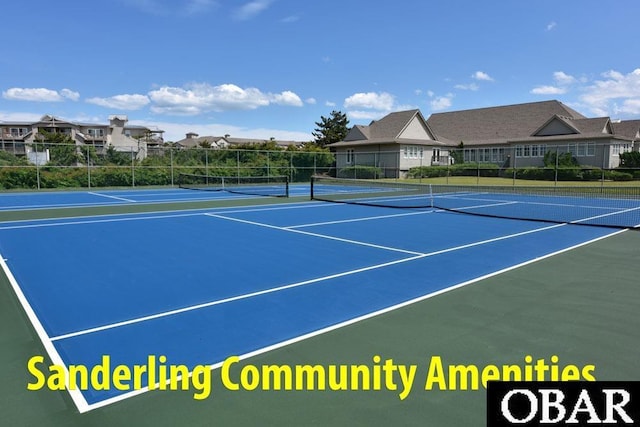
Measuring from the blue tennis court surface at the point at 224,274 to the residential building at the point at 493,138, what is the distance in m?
26.3

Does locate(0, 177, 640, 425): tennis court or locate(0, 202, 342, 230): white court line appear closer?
locate(0, 177, 640, 425): tennis court

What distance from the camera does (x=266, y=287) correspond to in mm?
5680

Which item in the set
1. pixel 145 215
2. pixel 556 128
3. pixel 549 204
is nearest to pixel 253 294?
pixel 145 215

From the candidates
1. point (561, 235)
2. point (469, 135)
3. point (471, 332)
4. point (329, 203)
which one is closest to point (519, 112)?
point (469, 135)

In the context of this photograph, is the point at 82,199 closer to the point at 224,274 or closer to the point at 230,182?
the point at 230,182

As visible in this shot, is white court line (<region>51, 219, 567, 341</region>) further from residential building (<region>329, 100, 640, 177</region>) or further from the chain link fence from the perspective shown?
residential building (<region>329, 100, 640, 177</region>)

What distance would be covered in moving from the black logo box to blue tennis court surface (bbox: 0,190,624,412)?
1.75m

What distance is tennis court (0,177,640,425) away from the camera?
3.76m

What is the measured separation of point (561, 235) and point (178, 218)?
9688 mm

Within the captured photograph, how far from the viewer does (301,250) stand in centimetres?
816

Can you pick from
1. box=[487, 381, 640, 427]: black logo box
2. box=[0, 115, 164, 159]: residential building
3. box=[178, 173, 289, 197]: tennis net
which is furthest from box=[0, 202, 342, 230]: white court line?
box=[0, 115, 164, 159]: residential building

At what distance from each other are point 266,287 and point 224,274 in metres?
0.92

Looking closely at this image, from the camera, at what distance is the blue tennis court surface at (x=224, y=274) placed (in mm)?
4035

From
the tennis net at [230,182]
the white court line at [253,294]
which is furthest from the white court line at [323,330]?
the tennis net at [230,182]
